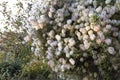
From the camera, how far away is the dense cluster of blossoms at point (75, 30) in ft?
13.3

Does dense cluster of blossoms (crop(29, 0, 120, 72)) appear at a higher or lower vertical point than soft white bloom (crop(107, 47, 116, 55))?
higher

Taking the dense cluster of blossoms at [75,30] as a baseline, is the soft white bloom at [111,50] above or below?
below

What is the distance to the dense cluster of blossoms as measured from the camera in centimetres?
404

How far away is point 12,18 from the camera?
25.9 ft

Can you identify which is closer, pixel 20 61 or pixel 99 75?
pixel 99 75

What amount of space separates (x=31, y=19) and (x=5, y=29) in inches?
138

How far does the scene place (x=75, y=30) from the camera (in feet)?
13.9

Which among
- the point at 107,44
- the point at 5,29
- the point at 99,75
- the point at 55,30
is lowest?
the point at 99,75

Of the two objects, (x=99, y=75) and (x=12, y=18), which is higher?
(x=12, y=18)

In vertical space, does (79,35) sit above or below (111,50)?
above

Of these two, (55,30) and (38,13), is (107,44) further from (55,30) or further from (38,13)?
(38,13)

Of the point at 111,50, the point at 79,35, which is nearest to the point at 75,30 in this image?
the point at 79,35

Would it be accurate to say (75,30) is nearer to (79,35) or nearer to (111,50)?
(79,35)

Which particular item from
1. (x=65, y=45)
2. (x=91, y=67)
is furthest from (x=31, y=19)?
(x=91, y=67)
